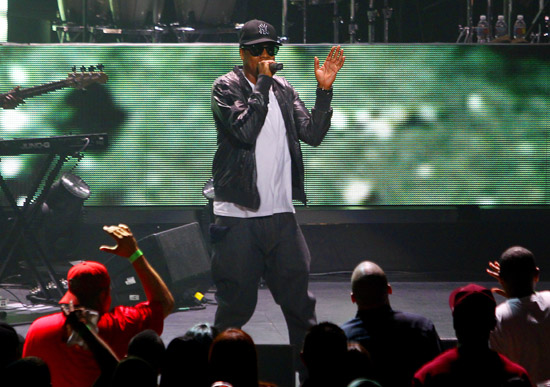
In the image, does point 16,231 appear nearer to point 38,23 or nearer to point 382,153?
point 38,23

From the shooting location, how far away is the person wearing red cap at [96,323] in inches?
124

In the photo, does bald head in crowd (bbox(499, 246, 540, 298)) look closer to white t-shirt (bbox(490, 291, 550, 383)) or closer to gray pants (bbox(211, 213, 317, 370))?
white t-shirt (bbox(490, 291, 550, 383))

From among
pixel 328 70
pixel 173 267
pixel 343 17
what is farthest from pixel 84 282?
pixel 343 17

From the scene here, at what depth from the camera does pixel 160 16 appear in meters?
8.81

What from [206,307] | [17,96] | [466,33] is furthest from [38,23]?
[466,33]

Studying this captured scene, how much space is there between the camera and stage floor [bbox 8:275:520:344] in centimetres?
607

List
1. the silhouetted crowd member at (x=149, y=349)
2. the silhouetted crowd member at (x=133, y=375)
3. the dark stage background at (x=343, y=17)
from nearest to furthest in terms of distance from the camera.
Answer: the silhouetted crowd member at (x=133, y=375) < the silhouetted crowd member at (x=149, y=349) < the dark stage background at (x=343, y=17)

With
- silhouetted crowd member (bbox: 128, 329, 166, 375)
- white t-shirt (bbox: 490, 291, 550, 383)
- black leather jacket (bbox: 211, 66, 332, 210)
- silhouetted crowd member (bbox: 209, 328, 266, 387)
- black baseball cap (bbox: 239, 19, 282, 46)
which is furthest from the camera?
black baseball cap (bbox: 239, 19, 282, 46)

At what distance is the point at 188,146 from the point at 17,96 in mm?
1760

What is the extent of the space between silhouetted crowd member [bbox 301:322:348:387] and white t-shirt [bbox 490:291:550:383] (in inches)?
48.5

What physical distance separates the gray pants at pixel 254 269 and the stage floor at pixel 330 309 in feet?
4.23

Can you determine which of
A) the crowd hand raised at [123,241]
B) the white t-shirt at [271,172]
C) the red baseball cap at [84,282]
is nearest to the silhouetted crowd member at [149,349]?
the red baseball cap at [84,282]

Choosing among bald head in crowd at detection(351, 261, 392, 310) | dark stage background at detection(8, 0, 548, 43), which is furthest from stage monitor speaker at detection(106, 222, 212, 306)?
bald head in crowd at detection(351, 261, 392, 310)

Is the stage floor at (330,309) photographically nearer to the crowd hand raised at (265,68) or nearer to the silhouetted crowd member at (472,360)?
the crowd hand raised at (265,68)
